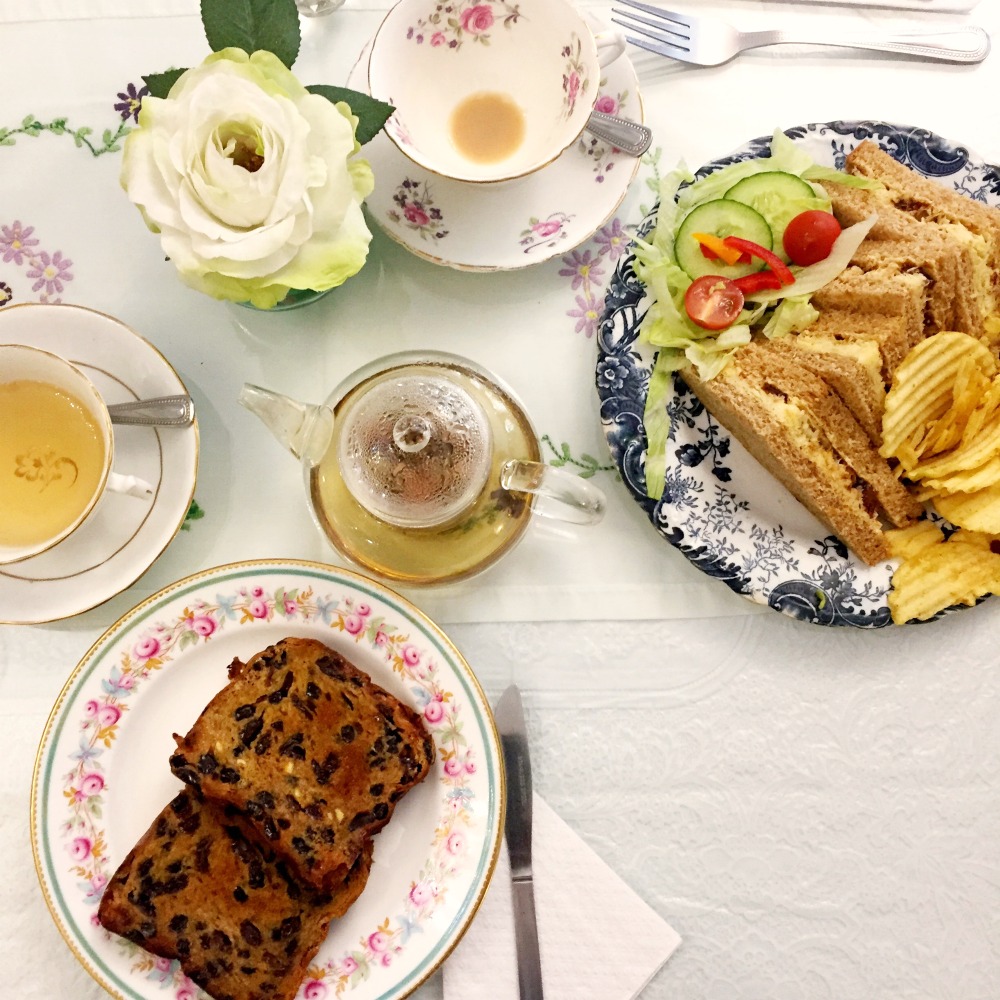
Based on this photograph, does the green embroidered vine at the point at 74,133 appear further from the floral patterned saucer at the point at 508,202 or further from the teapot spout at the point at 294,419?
the teapot spout at the point at 294,419

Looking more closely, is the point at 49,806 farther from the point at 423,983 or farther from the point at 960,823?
the point at 960,823

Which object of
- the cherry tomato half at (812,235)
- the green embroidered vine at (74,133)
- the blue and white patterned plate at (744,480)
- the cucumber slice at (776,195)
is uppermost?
the green embroidered vine at (74,133)

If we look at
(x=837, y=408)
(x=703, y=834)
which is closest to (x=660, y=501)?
(x=837, y=408)

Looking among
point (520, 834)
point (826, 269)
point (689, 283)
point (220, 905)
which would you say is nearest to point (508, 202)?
point (689, 283)

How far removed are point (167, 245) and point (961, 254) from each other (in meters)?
1.21

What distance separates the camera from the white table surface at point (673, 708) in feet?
4.45

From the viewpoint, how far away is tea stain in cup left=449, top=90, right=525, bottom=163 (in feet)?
4.65

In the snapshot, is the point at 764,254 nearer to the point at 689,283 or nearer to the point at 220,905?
the point at 689,283

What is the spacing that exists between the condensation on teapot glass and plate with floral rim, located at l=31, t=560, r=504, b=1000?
143mm

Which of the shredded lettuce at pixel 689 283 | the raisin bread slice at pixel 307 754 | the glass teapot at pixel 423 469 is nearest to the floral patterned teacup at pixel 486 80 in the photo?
the shredded lettuce at pixel 689 283

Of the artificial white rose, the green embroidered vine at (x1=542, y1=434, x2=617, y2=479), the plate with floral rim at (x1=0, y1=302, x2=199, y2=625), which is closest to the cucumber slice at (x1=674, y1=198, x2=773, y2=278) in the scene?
the green embroidered vine at (x1=542, y1=434, x2=617, y2=479)

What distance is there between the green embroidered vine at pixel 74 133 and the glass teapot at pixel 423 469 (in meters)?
0.62

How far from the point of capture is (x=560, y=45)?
134cm

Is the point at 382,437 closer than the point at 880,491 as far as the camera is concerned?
Yes
